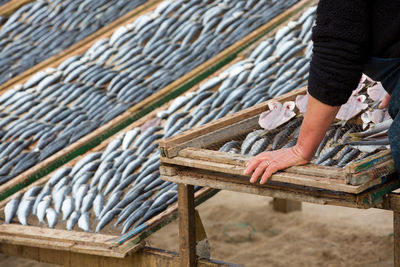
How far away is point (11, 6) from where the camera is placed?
283 inches

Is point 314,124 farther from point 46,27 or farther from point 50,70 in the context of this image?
point 46,27

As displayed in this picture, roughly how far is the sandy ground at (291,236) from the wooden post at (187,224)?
2.62 m

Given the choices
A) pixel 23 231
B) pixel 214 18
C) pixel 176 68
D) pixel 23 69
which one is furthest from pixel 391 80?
pixel 23 69

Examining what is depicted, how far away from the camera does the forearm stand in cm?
274

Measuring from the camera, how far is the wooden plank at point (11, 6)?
23.5ft

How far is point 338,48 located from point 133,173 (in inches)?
85.9

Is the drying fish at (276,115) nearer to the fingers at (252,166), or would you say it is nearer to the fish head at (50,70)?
the fingers at (252,166)

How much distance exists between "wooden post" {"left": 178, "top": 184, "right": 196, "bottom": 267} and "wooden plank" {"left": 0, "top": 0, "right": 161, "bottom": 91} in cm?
301

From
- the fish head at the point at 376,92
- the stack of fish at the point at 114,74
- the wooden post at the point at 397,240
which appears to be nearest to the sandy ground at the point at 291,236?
the stack of fish at the point at 114,74

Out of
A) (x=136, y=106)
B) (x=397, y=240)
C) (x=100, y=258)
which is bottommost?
(x=397, y=240)

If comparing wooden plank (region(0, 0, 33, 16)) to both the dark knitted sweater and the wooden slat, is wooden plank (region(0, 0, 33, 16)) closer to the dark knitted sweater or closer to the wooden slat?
the wooden slat

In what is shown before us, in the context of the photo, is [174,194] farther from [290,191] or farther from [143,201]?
[290,191]

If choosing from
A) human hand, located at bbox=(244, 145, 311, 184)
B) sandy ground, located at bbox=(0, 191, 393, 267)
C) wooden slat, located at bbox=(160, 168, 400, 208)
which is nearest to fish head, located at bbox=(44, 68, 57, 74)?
sandy ground, located at bbox=(0, 191, 393, 267)

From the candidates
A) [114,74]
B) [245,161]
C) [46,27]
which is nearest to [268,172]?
[245,161]
